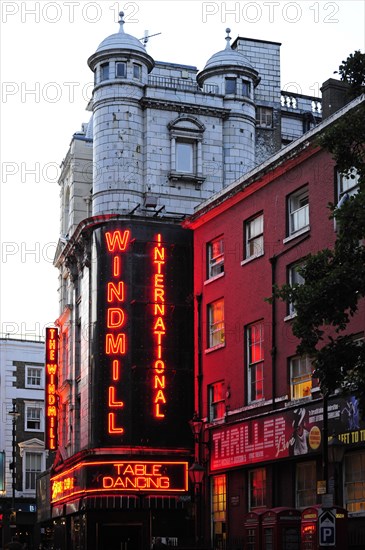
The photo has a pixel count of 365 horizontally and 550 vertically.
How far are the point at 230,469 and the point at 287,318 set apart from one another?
23.3 feet

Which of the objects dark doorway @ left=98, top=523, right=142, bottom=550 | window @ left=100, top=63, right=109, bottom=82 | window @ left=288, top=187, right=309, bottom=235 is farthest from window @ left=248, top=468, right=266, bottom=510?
window @ left=100, top=63, right=109, bottom=82

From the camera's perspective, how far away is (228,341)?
4312 cm

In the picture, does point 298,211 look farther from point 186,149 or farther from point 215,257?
point 186,149

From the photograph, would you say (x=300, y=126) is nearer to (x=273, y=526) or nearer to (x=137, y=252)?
(x=137, y=252)

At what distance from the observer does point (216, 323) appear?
147ft

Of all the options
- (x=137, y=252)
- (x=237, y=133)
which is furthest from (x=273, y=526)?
(x=237, y=133)

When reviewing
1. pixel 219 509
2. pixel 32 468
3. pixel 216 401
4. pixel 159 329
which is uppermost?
pixel 159 329

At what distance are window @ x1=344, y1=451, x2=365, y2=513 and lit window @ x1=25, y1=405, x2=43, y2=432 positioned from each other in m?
57.2

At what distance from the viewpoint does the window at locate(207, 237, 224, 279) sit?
45.1 m

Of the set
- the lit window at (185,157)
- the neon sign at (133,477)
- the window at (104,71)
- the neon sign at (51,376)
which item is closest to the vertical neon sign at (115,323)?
the neon sign at (133,477)

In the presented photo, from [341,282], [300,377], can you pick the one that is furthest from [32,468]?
[341,282]

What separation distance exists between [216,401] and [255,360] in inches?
165

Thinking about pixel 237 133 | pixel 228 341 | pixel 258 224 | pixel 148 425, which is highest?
pixel 237 133

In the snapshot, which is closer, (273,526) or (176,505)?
(273,526)
